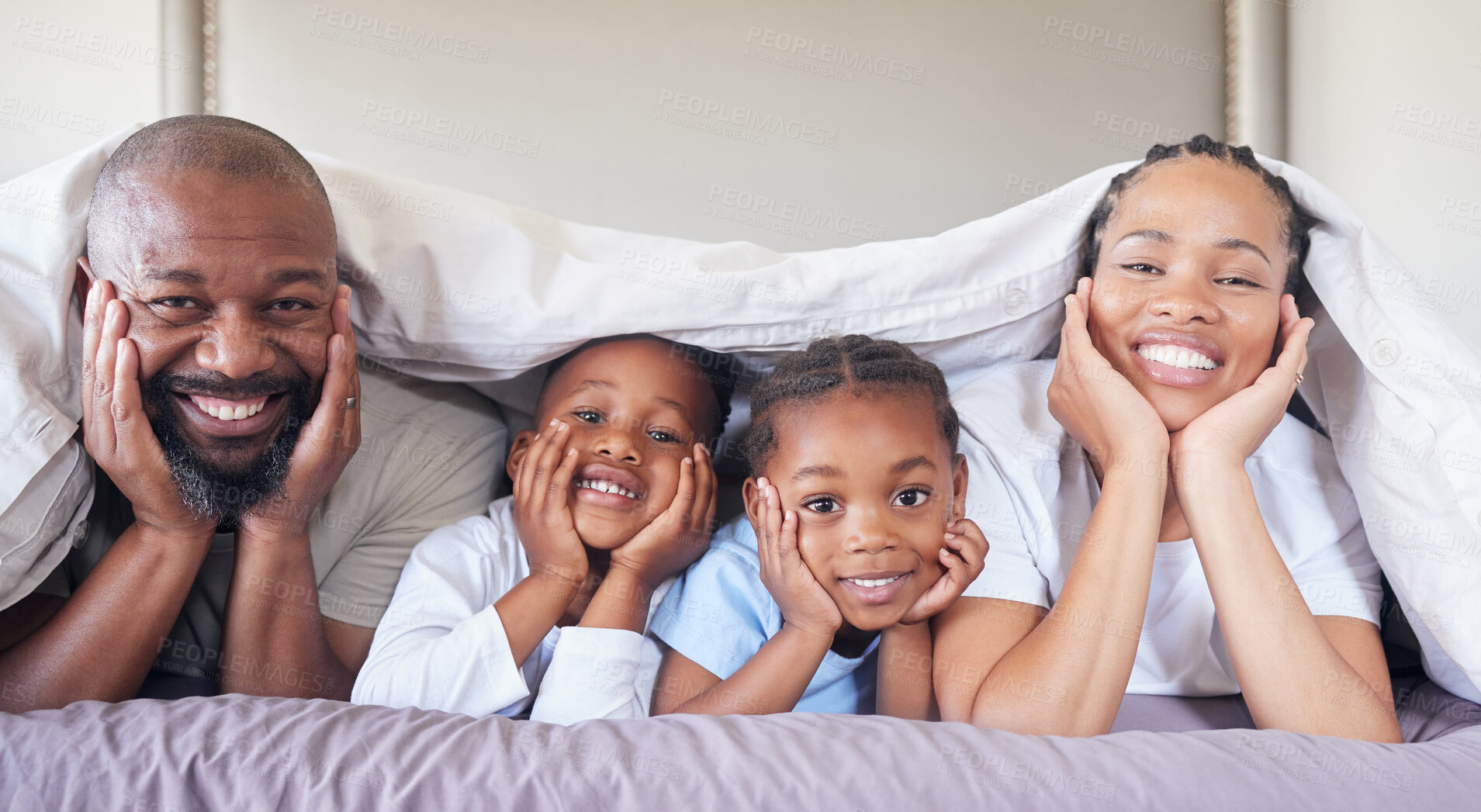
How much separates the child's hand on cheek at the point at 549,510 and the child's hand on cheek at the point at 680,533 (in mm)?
58

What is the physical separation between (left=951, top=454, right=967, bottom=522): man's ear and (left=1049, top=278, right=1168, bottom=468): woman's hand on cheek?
0.13 m

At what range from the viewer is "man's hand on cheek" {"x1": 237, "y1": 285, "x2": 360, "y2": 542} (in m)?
0.97

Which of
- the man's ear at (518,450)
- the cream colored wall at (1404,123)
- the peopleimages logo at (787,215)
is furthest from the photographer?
the peopleimages logo at (787,215)

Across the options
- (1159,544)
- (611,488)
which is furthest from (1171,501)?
(611,488)

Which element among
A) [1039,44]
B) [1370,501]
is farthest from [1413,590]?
[1039,44]

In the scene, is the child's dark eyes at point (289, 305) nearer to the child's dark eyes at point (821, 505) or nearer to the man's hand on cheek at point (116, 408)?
the man's hand on cheek at point (116, 408)

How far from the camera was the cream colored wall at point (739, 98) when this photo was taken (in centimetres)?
168

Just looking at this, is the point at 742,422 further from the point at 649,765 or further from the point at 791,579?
the point at 649,765

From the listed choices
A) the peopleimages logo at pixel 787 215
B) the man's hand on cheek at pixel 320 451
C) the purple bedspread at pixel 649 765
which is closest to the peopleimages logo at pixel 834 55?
the peopleimages logo at pixel 787 215

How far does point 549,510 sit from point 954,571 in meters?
0.45

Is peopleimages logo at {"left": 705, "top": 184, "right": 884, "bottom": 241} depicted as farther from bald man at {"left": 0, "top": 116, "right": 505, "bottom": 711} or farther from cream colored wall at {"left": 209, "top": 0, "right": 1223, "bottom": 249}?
bald man at {"left": 0, "top": 116, "right": 505, "bottom": 711}

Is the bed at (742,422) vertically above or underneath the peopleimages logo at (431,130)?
underneath

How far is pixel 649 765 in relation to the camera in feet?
2.21

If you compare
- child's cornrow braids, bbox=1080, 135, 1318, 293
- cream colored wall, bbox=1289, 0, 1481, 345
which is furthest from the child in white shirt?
cream colored wall, bbox=1289, 0, 1481, 345
